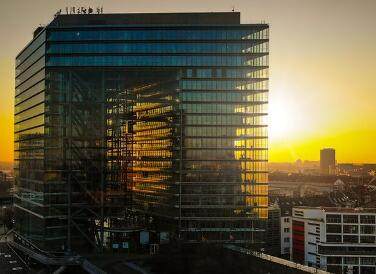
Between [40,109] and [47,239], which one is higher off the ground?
[40,109]

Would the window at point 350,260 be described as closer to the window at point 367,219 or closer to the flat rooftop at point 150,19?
the window at point 367,219

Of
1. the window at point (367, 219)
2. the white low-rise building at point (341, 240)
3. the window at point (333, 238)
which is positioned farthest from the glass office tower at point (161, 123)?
the window at point (367, 219)

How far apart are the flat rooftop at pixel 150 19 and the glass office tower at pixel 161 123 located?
238mm

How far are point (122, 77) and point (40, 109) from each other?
2189cm

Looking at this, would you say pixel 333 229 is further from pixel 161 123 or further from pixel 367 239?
pixel 161 123

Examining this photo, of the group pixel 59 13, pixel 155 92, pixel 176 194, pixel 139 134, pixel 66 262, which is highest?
pixel 59 13

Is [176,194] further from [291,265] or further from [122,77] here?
[291,265]

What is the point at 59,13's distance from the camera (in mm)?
144125

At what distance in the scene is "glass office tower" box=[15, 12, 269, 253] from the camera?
13350cm

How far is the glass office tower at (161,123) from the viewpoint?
438 ft

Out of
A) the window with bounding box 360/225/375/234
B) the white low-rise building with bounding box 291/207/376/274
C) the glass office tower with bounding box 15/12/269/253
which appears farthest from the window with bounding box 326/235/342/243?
the glass office tower with bounding box 15/12/269/253

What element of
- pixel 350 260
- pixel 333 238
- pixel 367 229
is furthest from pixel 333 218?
pixel 350 260

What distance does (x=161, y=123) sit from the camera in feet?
463

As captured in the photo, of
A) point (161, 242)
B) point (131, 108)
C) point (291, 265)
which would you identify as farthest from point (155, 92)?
point (291, 265)
